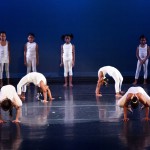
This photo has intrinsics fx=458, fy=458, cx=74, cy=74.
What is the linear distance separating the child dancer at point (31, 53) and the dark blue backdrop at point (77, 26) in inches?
32.3

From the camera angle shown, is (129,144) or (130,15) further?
(130,15)

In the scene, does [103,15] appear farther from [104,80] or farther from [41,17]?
[104,80]

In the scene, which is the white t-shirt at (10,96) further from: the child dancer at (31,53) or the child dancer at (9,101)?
the child dancer at (31,53)

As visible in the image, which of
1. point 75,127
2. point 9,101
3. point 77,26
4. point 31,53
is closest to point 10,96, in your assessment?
point 9,101

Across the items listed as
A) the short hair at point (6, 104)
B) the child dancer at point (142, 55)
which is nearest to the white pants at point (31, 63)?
the child dancer at point (142, 55)

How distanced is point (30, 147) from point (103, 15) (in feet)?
26.3

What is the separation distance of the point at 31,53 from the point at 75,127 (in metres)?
5.78

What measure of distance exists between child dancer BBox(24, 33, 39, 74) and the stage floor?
2.92 metres

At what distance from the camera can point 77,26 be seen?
13.2 metres

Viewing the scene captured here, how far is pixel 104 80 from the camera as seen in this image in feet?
32.6

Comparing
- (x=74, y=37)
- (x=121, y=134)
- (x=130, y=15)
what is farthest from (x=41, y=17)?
(x=121, y=134)

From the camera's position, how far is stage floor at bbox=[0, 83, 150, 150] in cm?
585

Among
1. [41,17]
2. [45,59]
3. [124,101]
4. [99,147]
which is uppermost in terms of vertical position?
[41,17]

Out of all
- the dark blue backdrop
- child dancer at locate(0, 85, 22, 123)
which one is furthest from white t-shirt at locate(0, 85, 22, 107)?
the dark blue backdrop
